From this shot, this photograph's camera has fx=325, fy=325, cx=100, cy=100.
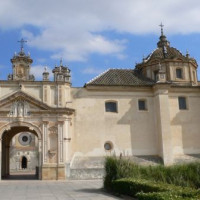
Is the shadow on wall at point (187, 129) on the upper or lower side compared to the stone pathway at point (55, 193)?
upper

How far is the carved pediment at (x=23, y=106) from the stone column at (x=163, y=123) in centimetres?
925

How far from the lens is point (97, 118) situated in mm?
32688

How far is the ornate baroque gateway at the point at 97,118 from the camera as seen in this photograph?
30.3 m

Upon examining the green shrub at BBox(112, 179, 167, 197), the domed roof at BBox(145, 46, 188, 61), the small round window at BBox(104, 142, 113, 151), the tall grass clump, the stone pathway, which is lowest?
the stone pathway

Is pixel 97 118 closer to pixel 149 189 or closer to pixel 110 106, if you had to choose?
pixel 110 106

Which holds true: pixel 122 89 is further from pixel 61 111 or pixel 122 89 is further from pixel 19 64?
pixel 19 64

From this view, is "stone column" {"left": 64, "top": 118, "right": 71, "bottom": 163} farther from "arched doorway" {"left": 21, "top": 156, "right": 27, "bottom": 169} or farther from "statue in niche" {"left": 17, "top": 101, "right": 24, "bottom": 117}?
"arched doorway" {"left": 21, "top": 156, "right": 27, "bottom": 169}

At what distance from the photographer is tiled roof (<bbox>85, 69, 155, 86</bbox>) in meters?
33.8

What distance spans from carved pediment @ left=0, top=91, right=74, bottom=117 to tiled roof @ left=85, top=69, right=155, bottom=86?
15.9 feet

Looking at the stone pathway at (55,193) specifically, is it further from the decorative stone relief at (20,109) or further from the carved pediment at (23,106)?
the carved pediment at (23,106)

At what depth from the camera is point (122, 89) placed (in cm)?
3356

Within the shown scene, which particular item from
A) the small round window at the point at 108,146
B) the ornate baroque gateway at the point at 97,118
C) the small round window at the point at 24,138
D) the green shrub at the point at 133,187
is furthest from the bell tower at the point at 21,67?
the small round window at the point at 24,138

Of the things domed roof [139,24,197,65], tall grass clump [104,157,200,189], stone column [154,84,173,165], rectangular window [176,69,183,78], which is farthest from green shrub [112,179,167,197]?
domed roof [139,24,197,65]

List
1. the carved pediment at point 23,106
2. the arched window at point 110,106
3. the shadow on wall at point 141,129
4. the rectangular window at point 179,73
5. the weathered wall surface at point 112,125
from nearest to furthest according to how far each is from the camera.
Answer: the carved pediment at point 23,106 → the weathered wall surface at point 112,125 → the shadow on wall at point 141,129 → the arched window at point 110,106 → the rectangular window at point 179,73
